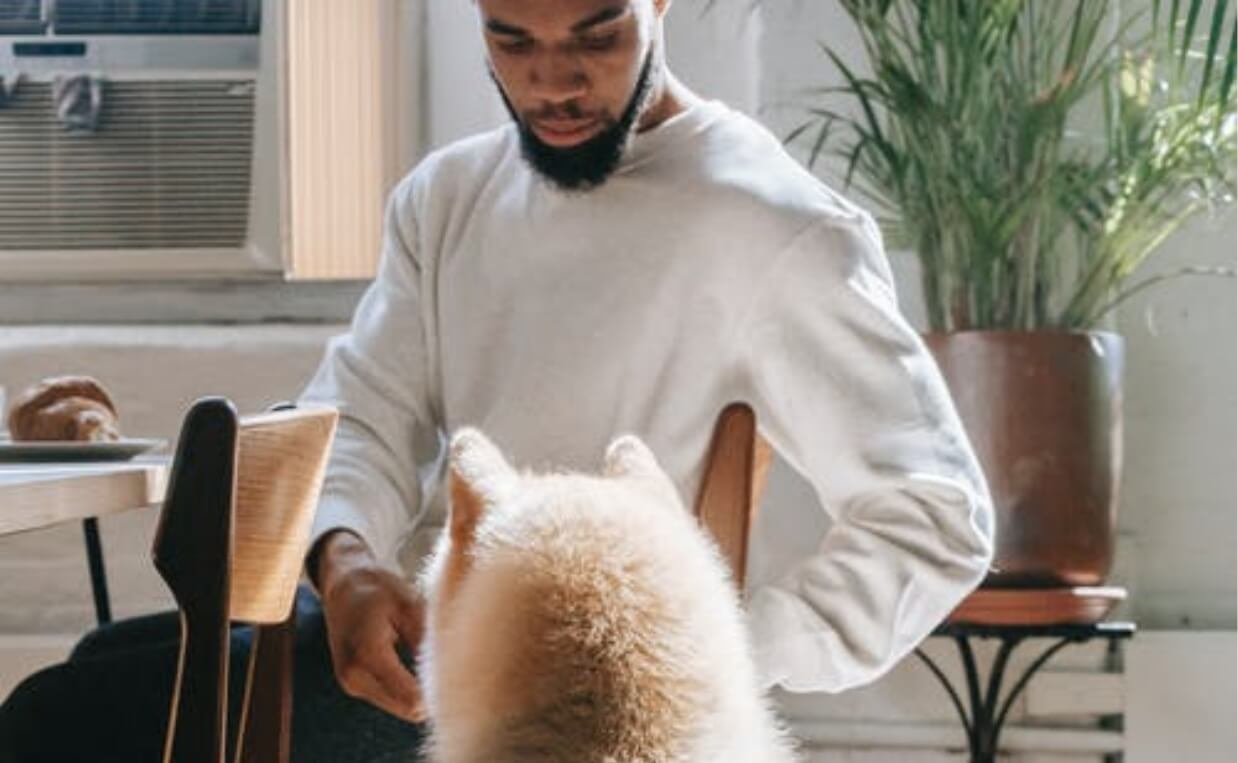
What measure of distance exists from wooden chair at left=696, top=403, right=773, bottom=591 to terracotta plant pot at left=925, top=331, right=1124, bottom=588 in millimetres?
1162

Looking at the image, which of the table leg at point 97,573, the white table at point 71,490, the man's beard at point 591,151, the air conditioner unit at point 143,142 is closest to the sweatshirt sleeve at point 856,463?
the man's beard at point 591,151

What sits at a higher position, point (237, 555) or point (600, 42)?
point (600, 42)

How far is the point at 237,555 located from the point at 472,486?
0.87ft

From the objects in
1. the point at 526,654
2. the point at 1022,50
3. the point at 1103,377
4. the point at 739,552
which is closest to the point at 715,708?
the point at 526,654

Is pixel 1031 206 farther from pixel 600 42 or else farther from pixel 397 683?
pixel 397 683

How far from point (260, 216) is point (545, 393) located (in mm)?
1522

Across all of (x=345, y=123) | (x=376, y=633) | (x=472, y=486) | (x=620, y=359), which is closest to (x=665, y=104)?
(x=620, y=359)

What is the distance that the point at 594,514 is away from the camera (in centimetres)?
110

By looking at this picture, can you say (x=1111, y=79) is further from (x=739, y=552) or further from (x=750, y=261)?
(x=739, y=552)

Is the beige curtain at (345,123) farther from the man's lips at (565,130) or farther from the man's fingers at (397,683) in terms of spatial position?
the man's fingers at (397,683)

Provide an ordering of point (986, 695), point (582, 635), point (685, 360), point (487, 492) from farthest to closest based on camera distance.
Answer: point (986, 695)
point (685, 360)
point (487, 492)
point (582, 635)

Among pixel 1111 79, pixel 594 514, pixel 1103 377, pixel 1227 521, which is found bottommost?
pixel 1227 521

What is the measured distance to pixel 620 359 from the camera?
1628 millimetres

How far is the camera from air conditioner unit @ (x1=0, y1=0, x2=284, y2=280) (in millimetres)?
3055
